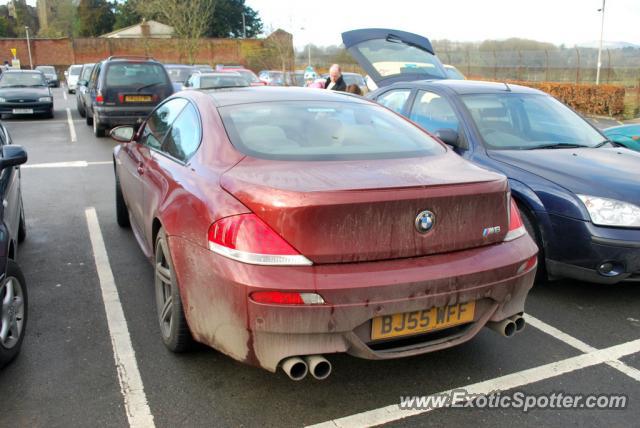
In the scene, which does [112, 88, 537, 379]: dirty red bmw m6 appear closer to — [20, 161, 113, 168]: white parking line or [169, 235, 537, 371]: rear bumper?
[169, 235, 537, 371]: rear bumper

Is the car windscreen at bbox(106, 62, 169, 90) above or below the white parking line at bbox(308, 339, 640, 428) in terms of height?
above

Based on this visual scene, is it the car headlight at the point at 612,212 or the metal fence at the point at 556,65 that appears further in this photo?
the metal fence at the point at 556,65

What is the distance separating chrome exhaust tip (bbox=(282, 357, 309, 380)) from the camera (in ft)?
8.46

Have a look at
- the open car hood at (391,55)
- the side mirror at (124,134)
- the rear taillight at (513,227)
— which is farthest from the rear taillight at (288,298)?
the open car hood at (391,55)

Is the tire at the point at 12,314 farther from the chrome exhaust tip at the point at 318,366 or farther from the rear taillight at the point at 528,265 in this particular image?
the rear taillight at the point at 528,265

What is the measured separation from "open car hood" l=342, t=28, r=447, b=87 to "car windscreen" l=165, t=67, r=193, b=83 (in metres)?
14.9

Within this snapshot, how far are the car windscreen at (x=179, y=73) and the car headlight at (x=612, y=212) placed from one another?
20.7 meters

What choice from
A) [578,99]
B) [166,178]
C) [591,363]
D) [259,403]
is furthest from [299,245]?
[578,99]

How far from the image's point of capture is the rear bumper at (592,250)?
3957 mm

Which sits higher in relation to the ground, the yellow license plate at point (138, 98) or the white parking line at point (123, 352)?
the yellow license plate at point (138, 98)

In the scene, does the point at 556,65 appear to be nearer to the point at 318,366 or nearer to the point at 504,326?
the point at 504,326

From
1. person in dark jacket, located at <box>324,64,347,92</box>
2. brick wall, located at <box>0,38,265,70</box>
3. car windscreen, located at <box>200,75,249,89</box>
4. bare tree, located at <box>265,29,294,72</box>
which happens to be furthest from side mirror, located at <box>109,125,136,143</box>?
brick wall, located at <box>0,38,265,70</box>

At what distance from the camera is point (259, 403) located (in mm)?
2920

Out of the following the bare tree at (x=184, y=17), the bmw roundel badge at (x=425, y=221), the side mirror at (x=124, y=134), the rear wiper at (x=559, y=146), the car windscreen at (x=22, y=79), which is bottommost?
the bmw roundel badge at (x=425, y=221)
